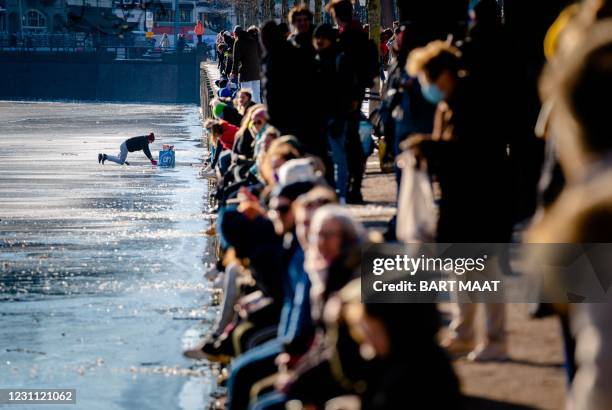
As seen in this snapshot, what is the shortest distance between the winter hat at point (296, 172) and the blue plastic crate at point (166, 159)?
124 ft

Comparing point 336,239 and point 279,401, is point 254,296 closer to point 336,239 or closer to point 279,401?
point 279,401

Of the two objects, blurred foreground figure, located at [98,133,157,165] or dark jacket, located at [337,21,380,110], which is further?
blurred foreground figure, located at [98,133,157,165]

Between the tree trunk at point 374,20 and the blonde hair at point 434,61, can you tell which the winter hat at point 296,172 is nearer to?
the blonde hair at point 434,61

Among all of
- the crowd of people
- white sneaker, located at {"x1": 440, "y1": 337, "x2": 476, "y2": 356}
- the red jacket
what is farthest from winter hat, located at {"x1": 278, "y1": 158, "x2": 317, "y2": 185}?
the red jacket

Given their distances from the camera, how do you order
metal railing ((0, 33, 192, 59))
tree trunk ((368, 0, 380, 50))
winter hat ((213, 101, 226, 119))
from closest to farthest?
winter hat ((213, 101, 226, 119)) < tree trunk ((368, 0, 380, 50)) < metal railing ((0, 33, 192, 59))

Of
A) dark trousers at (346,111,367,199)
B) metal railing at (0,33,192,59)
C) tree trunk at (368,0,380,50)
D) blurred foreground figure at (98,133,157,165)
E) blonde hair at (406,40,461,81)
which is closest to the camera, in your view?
blonde hair at (406,40,461,81)

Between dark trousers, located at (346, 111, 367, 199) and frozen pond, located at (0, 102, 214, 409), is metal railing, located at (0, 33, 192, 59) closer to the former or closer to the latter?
frozen pond, located at (0, 102, 214, 409)

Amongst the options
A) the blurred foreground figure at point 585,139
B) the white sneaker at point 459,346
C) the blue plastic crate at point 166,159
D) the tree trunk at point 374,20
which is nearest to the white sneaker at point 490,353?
the white sneaker at point 459,346

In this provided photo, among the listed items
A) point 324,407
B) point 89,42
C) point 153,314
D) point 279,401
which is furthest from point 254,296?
point 89,42

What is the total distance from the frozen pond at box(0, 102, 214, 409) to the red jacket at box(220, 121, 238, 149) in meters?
1.88

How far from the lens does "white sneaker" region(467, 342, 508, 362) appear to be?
700 cm

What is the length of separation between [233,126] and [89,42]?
10139 centimetres

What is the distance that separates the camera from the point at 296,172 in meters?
7.64

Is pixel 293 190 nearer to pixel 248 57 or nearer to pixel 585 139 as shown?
pixel 585 139
